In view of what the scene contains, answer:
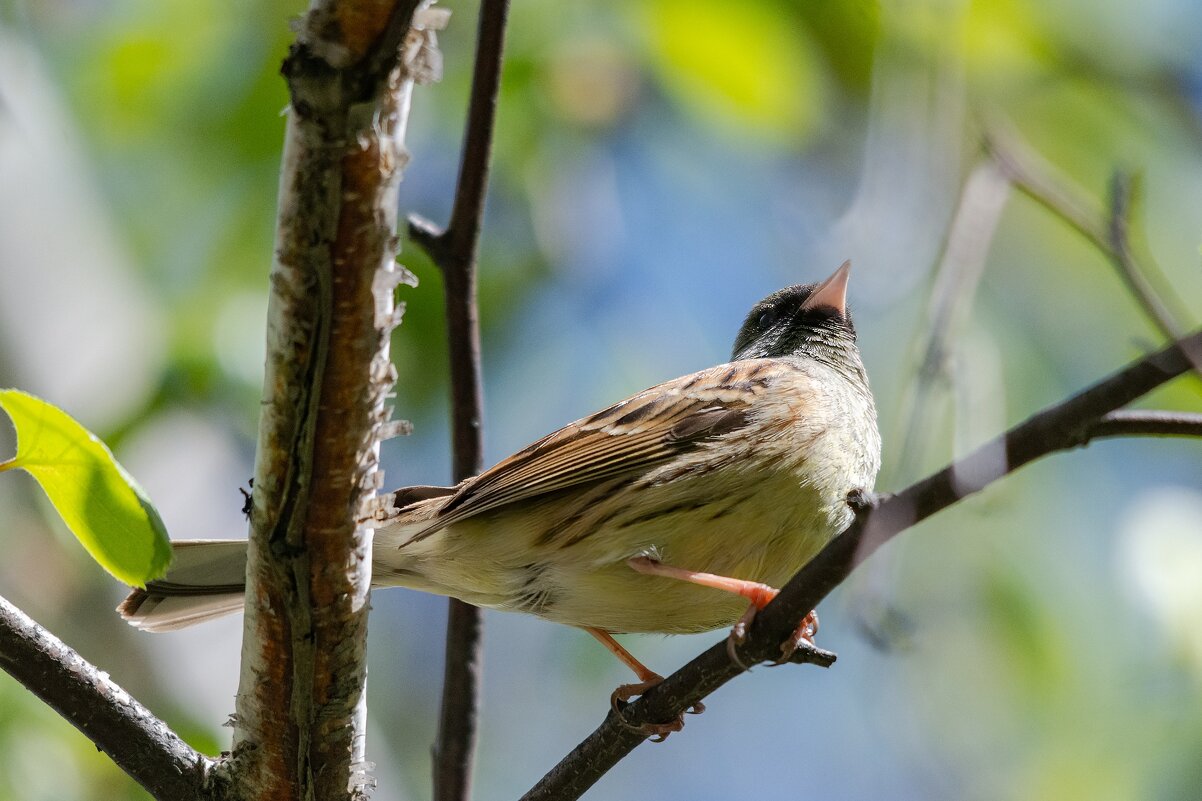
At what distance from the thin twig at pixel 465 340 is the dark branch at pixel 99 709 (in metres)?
1.33

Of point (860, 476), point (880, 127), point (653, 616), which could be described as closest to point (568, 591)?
point (653, 616)

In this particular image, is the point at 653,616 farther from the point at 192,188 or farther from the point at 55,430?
the point at 192,188

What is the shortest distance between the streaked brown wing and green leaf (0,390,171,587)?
156cm

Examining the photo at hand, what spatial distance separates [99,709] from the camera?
2.35 meters

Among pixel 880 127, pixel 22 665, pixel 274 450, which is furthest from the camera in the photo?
pixel 880 127

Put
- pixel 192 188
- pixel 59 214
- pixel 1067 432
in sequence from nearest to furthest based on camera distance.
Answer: pixel 1067 432
pixel 59 214
pixel 192 188

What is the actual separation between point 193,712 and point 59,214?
7.46 ft

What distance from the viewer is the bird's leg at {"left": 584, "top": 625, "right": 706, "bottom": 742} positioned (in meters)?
2.83

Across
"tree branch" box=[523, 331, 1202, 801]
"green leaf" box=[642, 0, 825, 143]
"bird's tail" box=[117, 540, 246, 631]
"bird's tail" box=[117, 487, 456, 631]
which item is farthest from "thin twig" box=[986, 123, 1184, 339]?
"bird's tail" box=[117, 540, 246, 631]

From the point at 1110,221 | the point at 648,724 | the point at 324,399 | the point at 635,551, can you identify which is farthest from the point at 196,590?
the point at 1110,221

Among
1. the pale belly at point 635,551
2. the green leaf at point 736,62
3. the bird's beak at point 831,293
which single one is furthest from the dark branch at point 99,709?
the bird's beak at point 831,293

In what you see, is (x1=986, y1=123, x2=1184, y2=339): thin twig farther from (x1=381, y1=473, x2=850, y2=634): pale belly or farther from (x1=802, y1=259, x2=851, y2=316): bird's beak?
(x1=802, y1=259, x2=851, y2=316): bird's beak

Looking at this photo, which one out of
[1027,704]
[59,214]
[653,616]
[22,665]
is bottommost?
[1027,704]

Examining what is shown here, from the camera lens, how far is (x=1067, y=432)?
1680 millimetres
